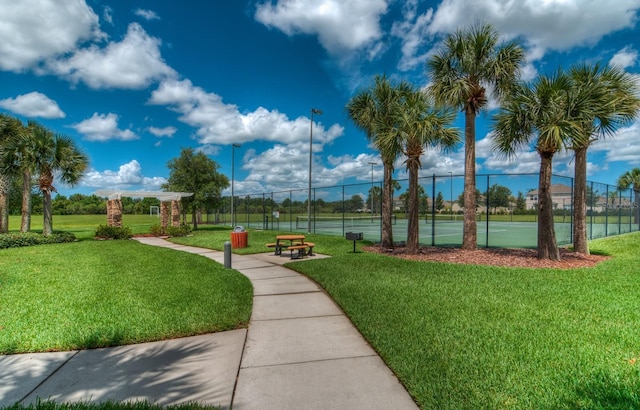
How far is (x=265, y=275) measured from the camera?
27.9 feet

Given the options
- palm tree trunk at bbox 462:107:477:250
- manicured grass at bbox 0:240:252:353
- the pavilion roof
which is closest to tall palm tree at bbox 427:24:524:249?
palm tree trunk at bbox 462:107:477:250

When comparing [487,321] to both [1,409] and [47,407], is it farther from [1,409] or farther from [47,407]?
[1,409]

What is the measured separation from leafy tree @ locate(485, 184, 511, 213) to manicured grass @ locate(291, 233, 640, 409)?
6511 millimetres

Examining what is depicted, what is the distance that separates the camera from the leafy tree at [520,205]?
50.3 feet

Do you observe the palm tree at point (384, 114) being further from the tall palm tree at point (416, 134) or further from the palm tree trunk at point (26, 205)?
the palm tree trunk at point (26, 205)

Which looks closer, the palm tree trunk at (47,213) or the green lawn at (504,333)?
the green lawn at (504,333)

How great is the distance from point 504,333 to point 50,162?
21355 millimetres

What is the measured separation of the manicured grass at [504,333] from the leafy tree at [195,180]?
19.8m

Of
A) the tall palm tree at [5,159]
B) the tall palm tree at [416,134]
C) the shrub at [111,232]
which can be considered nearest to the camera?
the tall palm tree at [416,134]

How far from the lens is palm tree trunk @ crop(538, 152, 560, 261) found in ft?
32.3

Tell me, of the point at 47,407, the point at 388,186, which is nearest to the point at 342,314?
the point at 47,407

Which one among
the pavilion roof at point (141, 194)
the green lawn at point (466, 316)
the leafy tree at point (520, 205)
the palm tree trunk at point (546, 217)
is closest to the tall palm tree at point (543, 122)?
the palm tree trunk at point (546, 217)

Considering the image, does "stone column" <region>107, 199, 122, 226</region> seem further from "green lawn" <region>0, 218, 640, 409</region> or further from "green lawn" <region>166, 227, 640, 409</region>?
"green lawn" <region>166, 227, 640, 409</region>

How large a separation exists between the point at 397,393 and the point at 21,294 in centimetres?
719
